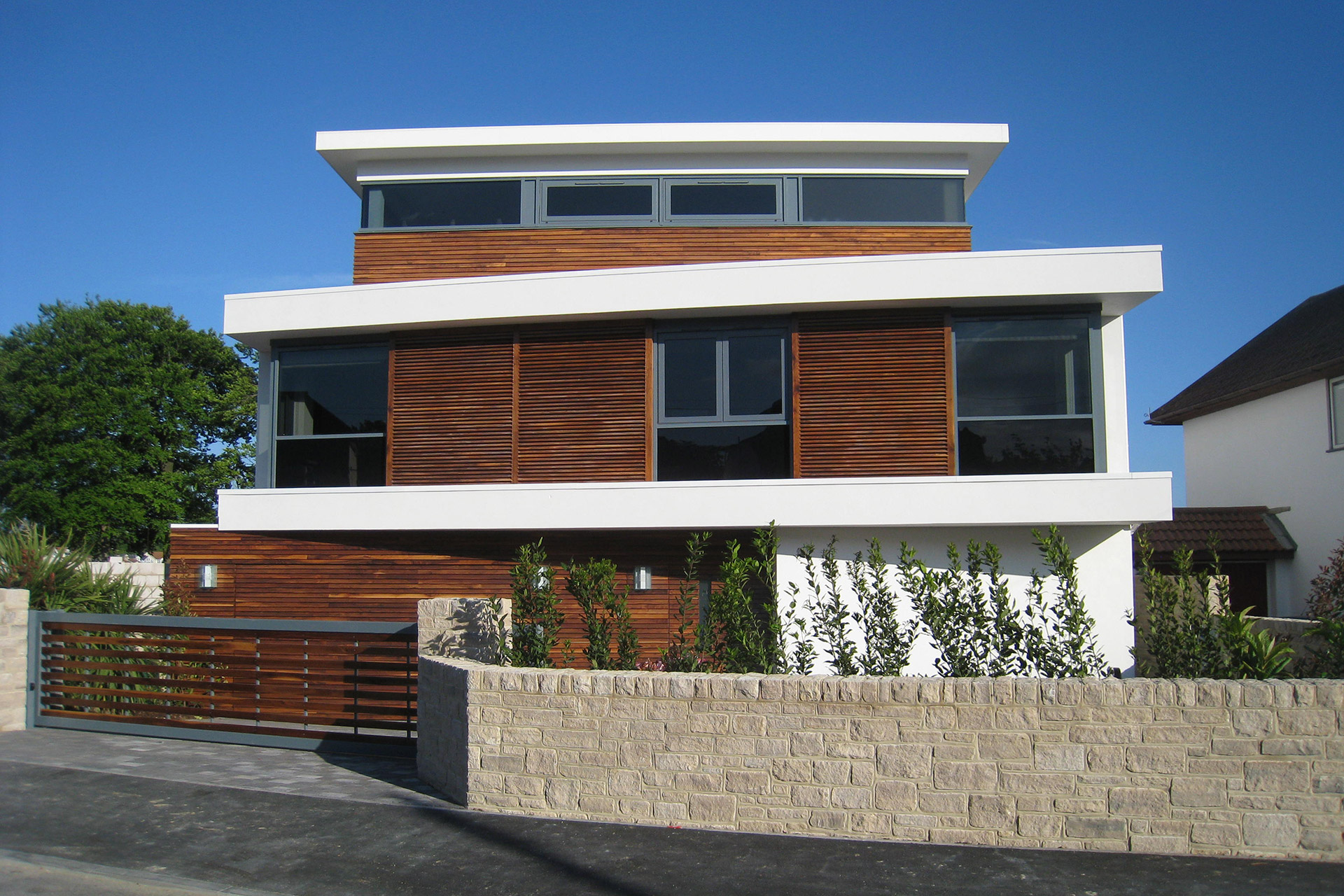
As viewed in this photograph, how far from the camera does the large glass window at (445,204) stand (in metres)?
14.1

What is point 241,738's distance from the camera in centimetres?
1036

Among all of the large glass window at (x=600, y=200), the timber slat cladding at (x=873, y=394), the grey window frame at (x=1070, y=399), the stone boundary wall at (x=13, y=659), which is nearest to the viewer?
the stone boundary wall at (x=13, y=659)

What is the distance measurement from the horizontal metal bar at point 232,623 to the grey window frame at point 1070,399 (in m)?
6.95

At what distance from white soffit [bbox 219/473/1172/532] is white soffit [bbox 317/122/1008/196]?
5.04 m

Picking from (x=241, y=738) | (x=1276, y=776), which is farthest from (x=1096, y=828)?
(x=241, y=738)

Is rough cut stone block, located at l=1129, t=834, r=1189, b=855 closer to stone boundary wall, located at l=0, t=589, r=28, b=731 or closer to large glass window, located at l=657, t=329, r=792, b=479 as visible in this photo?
large glass window, located at l=657, t=329, r=792, b=479

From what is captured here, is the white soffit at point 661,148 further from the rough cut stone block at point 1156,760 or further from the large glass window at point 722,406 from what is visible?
the rough cut stone block at point 1156,760

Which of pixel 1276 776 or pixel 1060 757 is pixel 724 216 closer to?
pixel 1060 757

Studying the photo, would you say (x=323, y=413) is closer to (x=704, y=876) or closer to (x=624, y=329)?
(x=624, y=329)

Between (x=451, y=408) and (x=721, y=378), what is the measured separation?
3.67 meters

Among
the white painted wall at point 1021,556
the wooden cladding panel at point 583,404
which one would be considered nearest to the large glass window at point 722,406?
the wooden cladding panel at point 583,404

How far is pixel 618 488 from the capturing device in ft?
39.0

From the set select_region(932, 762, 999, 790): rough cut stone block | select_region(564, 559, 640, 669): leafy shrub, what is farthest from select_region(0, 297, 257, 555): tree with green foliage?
select_region(932, 762, 999, 790): rough cut stone block

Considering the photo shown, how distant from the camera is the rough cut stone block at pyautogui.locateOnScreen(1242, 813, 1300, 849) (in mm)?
6414
